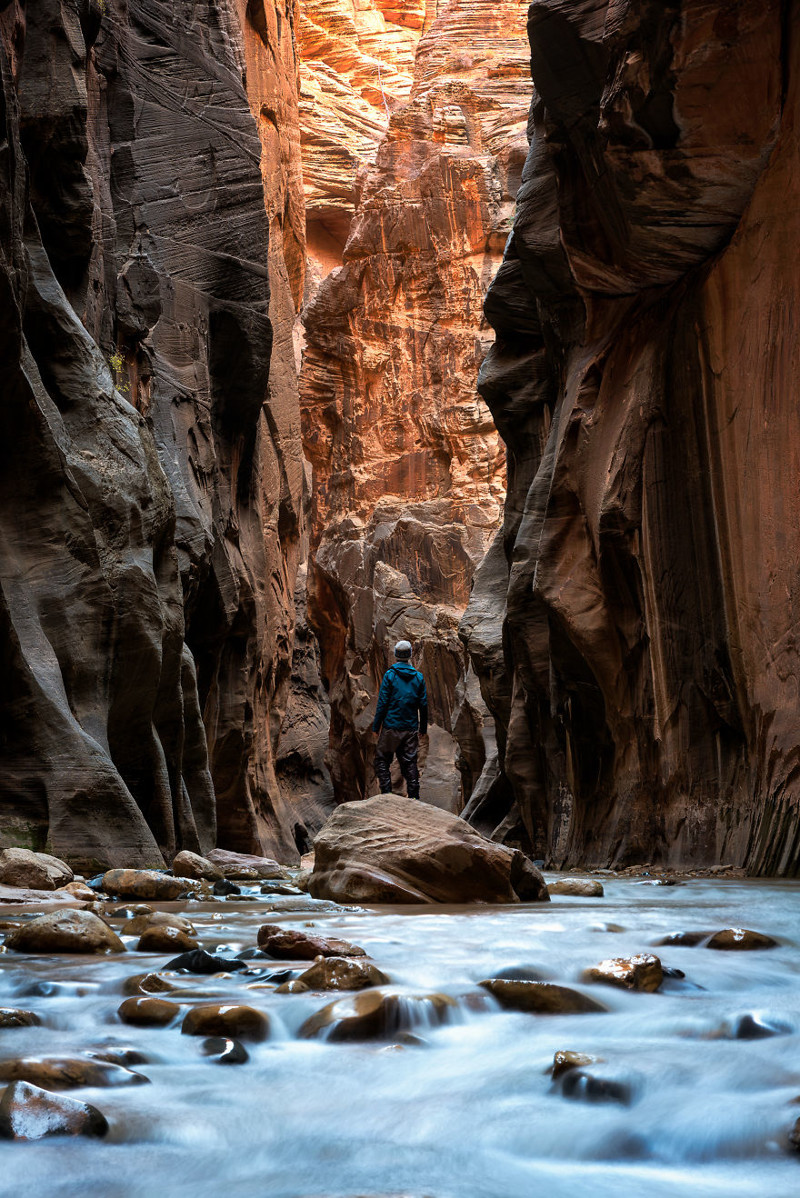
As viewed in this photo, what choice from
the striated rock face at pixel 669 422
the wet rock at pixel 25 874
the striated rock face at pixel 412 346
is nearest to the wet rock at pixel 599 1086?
the wet rock at pixel 25 874

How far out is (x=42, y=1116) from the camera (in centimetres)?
236

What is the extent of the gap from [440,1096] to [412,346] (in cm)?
4951

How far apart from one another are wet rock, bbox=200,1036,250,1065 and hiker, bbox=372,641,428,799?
10414 millimetres

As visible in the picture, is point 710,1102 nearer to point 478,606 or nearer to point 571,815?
point 571,815

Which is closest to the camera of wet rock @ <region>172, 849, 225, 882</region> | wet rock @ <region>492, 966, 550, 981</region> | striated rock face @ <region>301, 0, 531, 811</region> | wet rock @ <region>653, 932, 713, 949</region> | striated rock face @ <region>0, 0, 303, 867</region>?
wet rock @ <region>492, 966, 550, 981</region>

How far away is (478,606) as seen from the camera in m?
22.8

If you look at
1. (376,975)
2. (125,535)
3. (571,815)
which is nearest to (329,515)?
(571,815)

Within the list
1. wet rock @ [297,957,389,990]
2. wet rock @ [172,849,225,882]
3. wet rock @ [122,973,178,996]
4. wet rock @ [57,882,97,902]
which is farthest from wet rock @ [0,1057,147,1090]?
wet rock @ [172,849,225,882]

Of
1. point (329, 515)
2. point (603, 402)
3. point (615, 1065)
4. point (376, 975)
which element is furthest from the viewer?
point (329, 515)

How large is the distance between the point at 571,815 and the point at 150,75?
14.7m

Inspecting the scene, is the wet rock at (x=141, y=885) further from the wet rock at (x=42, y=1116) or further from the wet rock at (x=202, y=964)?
the wet rock at (x=42, y=1116)

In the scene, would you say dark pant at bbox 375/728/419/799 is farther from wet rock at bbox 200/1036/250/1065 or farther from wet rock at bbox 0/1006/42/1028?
wet rock at bbox 200/1036/250/1065

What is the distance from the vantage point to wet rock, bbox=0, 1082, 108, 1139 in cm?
232

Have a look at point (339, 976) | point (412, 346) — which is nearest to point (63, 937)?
point (339, 976)
